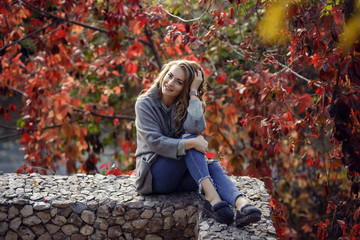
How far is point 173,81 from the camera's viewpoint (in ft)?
10.3

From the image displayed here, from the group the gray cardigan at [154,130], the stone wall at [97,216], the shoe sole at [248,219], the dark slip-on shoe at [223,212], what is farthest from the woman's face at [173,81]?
the shoe sole at [248,219]

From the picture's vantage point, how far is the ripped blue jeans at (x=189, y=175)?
9.45 feet

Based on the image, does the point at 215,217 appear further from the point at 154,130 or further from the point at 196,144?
the point at 154,130

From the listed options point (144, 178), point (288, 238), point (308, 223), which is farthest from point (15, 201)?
point (308, 223)

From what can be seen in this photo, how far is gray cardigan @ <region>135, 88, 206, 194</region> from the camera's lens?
2984mm

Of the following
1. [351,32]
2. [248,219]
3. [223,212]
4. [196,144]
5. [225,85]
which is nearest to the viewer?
[351,32]

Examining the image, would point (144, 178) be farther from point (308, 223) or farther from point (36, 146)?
point (308, 223)

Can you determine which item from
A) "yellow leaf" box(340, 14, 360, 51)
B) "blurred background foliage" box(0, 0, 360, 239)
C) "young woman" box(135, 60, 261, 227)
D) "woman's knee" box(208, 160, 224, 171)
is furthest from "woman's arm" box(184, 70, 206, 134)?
"yellow leaf" box(340, 14, 360, 51)

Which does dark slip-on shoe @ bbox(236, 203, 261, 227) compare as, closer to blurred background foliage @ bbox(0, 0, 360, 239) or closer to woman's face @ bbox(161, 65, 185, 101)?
blurred background foliage @ bbox(0, 0, 360, 239)

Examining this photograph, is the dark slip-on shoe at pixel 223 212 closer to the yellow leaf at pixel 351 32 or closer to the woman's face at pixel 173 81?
the woman's face at pixel 173 81

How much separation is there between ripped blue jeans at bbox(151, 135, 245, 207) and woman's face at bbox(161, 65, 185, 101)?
0.36 m

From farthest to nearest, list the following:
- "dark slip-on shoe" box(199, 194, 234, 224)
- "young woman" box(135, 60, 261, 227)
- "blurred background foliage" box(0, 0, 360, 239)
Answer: "blurred background foliage" box(0, 0, 360, 239) → "young woman" box(135, 60, 261, 227) → "dark slip-on shoe" box(199, 194, 234, 224)

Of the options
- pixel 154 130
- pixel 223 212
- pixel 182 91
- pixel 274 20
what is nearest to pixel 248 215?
pixel 223 212

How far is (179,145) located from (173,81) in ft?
1.56
